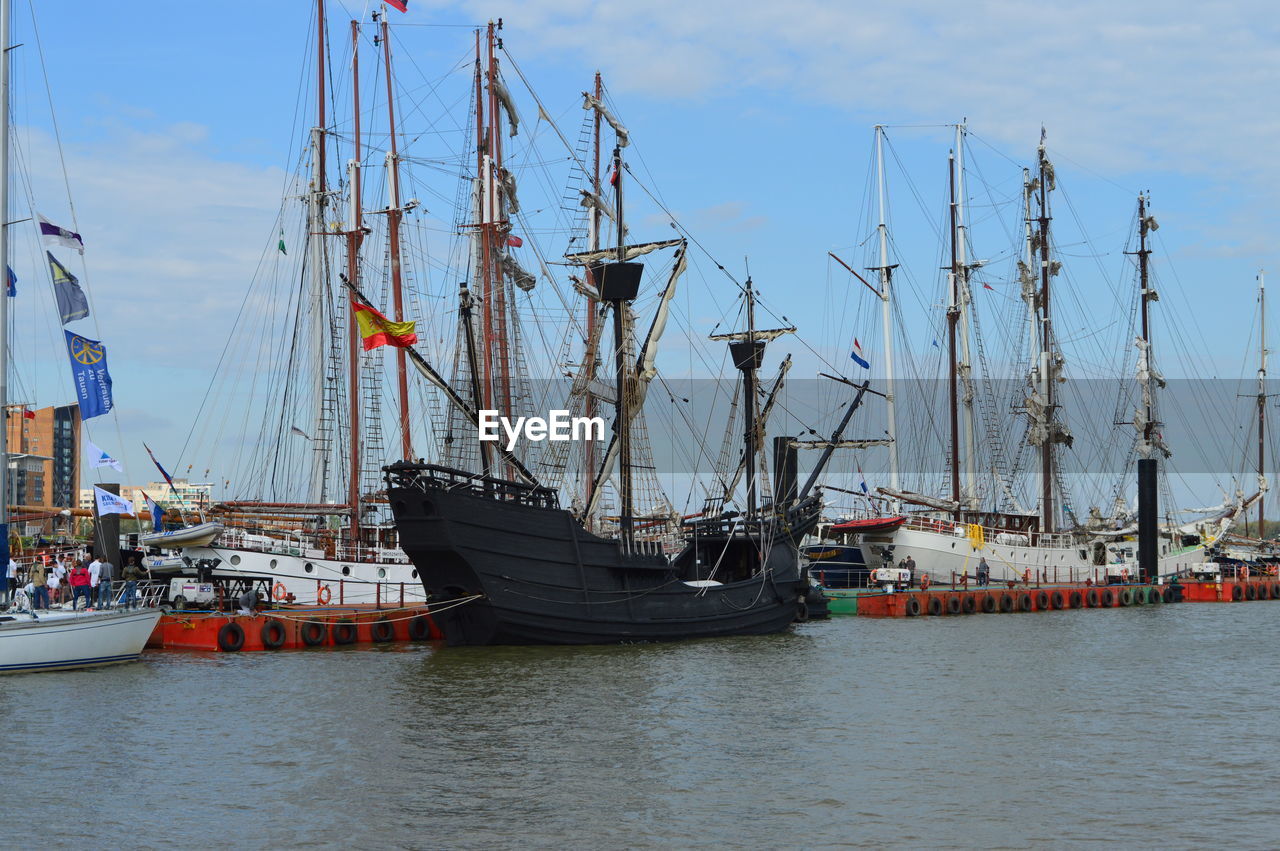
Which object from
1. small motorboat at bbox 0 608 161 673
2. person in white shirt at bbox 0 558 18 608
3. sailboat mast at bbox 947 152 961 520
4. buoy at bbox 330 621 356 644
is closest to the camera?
small motorboat at bbox 0 608 161 673

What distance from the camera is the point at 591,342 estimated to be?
152 feet

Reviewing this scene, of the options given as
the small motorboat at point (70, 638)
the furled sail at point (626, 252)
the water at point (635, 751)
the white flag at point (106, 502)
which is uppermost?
the furled sail at point (626, 252)

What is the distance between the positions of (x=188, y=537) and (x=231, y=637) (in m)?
8.65

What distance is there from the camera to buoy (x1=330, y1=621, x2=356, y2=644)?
3894 cm

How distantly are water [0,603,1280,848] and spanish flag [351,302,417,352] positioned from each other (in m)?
8.94

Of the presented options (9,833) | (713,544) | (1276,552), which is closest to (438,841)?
(9,833)

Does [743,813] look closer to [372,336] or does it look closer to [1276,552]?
[372,336]

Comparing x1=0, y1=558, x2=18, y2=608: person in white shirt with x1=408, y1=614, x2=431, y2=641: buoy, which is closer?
x1=0, y1=558, x2=18, y2=608: person in white shirt

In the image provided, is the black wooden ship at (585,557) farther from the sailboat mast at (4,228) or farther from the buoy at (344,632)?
the sailboat mast at (4,228)

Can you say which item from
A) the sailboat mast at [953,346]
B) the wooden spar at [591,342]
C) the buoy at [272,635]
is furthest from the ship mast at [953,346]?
the buoy at [272,635]

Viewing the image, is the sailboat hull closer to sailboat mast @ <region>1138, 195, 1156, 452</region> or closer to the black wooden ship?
the black wooden ship

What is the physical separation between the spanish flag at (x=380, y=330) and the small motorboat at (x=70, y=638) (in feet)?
32.9

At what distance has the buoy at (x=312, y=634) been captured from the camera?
3825 cm

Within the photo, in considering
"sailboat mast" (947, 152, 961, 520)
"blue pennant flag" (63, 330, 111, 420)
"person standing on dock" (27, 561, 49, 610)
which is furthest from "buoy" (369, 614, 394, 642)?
"sailboat mast" (947, 152, 961, 520)
